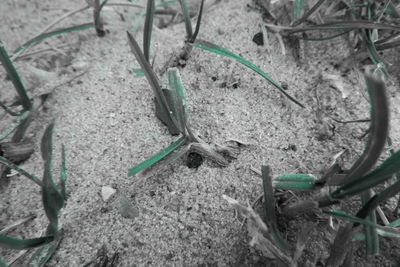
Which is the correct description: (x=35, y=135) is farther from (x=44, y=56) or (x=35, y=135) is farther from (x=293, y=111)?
(x=293, y=111)

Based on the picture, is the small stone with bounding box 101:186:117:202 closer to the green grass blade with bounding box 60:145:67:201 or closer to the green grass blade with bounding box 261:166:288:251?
the green grass blade with bounding box 60:145:67:201

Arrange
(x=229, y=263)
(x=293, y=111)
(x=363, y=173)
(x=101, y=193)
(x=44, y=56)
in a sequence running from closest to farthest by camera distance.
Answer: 1. (x=363, y=173)
2. (x=229, y=263)
3. (x=101, y=193)
4. (x=293, y=111)
5. (x=44, y=56)

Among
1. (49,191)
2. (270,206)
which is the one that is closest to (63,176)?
(49,191)

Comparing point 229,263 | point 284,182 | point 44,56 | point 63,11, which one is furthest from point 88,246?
point 63,11

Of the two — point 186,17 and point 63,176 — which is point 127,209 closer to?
point 63,176

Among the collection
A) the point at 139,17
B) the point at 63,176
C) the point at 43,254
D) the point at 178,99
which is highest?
the point at 139,17

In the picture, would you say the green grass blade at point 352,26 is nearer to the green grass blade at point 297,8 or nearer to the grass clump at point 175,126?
the green grass blade at point 297,8

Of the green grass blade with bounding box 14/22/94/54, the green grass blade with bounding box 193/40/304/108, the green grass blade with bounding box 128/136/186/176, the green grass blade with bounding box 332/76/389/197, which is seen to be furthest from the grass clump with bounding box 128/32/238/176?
Result: the green grass blade with bounding box 14/22/94/54
